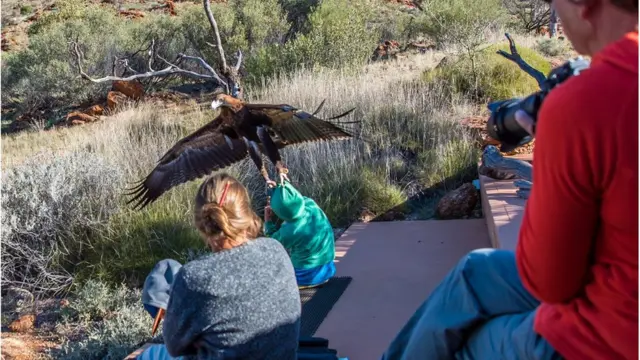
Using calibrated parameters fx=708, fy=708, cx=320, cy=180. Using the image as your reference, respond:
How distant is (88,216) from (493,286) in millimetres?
5029

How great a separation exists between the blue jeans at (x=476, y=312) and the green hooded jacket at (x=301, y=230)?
2073mm

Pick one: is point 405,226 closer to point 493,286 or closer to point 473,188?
point 473,188

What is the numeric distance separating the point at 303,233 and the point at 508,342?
2448 millimetres

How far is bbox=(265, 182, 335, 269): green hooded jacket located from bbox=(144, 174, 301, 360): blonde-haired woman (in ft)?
4.72

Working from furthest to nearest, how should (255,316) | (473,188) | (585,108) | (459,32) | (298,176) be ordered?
1. (459,32)
2. (298,176)
3. (473,188)
4. (255,316)
5. (585,108)

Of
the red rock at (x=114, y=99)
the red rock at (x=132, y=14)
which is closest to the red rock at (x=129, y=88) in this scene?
the red rock at (x=114, y=99)

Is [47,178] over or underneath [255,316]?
underneath

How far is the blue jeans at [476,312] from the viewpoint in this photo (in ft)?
5.70

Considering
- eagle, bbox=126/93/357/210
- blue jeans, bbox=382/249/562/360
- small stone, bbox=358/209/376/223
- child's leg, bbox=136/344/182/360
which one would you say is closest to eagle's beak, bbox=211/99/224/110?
eagle, bbox=126/93/357/210

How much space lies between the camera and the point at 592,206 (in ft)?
4.11

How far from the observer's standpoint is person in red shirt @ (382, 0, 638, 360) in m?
1.16

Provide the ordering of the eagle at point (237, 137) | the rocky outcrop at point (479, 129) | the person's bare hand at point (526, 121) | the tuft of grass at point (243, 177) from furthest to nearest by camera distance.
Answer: the rocky outcrop at point (479, 129) < the tuft of grass at point (243, 177) < the eagle at point (237, 137) < the person's bare hand at point (526, 121)

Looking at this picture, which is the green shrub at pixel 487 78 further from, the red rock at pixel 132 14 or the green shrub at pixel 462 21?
the red rock at pixel 132 14

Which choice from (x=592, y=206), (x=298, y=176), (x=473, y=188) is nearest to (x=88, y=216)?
(x=298, y=176)
